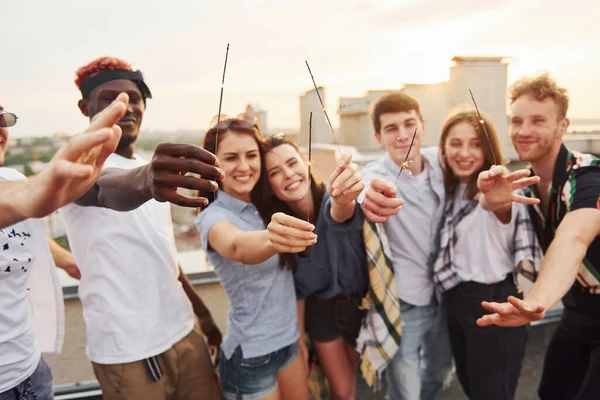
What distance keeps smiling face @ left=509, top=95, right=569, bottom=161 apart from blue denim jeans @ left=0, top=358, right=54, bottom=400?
7.49 feet

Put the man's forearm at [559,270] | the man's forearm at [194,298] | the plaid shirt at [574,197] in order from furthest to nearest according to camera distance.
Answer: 1. the man's forearm at [194,298]
2. the plaid shirt at [574,197]
3. the man's forearm at [559,270]

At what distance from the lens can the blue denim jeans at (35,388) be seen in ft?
4.59

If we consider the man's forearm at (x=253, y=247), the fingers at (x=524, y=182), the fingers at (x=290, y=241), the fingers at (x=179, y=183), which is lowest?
the man's forearm at (x=253, y=247)

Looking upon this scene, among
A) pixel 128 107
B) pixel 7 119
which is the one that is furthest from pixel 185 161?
pixel 128 107

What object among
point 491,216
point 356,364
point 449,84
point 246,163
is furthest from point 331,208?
point 356,364

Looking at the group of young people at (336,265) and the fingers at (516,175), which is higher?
the fingers at (516,175)

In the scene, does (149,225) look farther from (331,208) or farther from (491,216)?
(491,216)

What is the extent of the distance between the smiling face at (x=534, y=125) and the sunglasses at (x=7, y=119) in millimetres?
1956

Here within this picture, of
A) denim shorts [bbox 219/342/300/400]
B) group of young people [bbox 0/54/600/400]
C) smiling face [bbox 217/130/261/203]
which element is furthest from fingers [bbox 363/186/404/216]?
denim shorts [bbox 219/342/300/400]

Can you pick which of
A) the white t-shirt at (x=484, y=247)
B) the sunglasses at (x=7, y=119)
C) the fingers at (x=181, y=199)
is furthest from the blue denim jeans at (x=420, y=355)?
the sunglasses at (x=7, y=119)

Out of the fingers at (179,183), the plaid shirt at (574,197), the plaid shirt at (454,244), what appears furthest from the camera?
the plaid shirt at (454,244)

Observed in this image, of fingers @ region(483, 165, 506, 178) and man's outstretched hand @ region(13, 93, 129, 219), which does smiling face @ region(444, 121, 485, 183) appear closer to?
fingers @ region(483, 165, 506, 178)

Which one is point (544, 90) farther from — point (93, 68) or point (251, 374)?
point (93, 68)

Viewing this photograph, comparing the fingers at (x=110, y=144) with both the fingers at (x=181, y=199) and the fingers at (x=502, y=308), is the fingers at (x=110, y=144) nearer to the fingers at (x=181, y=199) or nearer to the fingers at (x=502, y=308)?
the fingers at (x=181, y=199)
